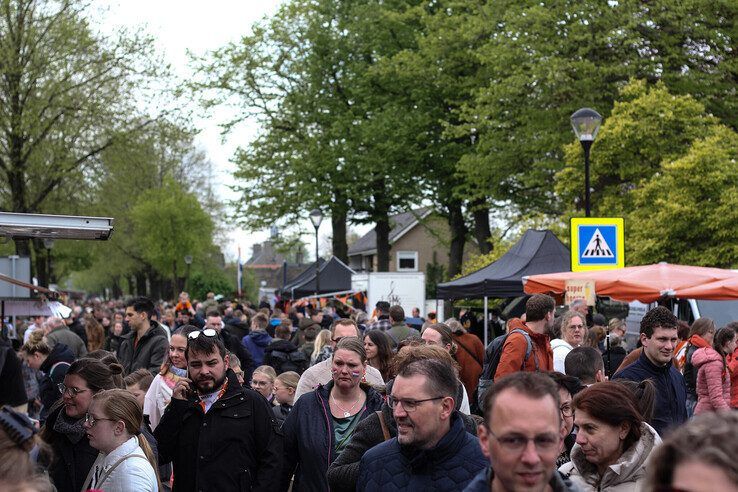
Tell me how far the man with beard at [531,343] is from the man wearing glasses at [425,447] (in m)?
4.19

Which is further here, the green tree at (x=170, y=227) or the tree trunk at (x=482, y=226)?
the green tree at (x=170, y=227)

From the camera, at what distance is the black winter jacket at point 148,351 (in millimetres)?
11609

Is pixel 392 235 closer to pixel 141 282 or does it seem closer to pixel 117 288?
pixel 141 282

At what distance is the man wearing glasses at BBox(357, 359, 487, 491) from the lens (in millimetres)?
4418

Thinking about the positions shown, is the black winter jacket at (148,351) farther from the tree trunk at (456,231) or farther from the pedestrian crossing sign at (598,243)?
the tree trunk at (456,231)

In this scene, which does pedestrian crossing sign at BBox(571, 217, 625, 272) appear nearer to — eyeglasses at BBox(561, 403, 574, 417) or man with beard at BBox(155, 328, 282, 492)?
eyeglasses at BBox(561, 403, 574, 417)

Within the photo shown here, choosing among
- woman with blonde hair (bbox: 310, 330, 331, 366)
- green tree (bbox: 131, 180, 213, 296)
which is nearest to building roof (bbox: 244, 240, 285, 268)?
green tree (bbox: 131, 180, 213, 296)

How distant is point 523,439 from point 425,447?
1454 millimetres

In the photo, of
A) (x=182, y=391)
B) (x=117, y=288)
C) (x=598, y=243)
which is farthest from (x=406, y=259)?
(x=182, y=391)

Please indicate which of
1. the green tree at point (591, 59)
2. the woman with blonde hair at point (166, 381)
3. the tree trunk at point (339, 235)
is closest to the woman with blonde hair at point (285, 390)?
the woman with blonde hair at point (166, 381)

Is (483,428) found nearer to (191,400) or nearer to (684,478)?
(684,478)

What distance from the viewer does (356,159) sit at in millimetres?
41781

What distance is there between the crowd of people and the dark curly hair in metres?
0.01

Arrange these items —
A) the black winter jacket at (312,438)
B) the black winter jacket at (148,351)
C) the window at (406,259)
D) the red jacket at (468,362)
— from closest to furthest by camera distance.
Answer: the black winter jacket at (312,438) → the black winter jacket at (148,351) → the red jacket at (468,362) → the window at (406,259)
